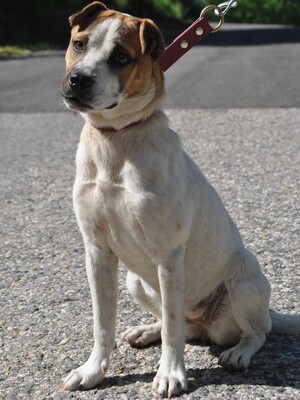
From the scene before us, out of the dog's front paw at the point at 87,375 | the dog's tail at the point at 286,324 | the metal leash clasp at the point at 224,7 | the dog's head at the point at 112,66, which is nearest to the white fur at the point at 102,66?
the dog's head at the point at 112,66

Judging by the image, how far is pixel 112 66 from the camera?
331 centimetres

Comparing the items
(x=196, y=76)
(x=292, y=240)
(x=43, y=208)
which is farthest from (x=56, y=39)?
(x=292, y=240)

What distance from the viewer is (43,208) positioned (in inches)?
272

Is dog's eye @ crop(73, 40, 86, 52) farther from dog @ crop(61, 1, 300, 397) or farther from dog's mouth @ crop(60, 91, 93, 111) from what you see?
dog's mouth @ crop(60, 91, 93, 111)

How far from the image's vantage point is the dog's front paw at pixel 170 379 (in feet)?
11.5

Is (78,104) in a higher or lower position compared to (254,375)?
higher

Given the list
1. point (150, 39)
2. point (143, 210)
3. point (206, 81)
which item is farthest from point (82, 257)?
point (206, 81)

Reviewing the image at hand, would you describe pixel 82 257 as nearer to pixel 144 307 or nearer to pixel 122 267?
pixel 122 267

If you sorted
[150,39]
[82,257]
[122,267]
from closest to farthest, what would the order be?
[150,39], [122,267], [82,257]

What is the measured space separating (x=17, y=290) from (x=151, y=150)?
1865 mm

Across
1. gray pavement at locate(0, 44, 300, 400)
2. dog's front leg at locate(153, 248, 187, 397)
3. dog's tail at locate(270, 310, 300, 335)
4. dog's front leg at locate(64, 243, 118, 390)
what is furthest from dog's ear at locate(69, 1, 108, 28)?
dog's tail at locate(270, 310, 300, 335)

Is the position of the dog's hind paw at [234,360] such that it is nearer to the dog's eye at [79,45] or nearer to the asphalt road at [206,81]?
the dog's eye at [79,45]

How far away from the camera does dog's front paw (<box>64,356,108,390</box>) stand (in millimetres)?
3623

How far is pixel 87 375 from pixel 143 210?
0.82 metres
